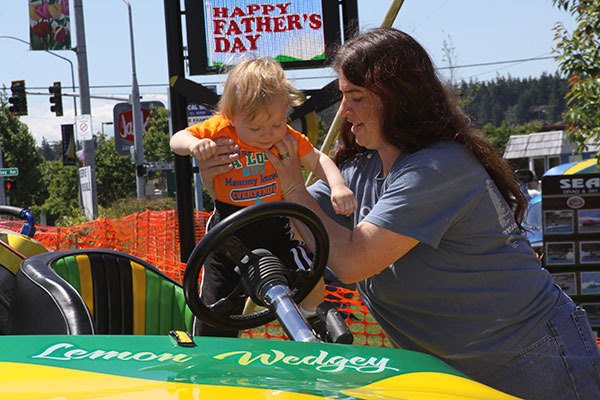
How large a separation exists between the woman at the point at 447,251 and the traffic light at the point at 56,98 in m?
30.1

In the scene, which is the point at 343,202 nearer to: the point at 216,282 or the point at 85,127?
the point at 216,282

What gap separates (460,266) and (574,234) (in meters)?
5.59

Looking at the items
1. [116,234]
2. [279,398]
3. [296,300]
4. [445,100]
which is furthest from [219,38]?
[116,234]

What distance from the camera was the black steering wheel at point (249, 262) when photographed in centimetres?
200

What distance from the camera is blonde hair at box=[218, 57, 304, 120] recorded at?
2924 millimetres

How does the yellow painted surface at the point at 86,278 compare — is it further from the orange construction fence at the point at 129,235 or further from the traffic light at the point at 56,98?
the traffic light at the point at 56,98

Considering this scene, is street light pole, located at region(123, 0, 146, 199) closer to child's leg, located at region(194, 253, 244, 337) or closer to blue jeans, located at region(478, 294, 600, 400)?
child's leg, located at region(194, 253, 244, 337)

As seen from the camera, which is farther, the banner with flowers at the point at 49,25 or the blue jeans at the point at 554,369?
the banner with flowers at the point at 49,25

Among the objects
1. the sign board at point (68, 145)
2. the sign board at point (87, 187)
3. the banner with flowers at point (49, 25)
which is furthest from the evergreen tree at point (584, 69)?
the sign board at point (68, 145)

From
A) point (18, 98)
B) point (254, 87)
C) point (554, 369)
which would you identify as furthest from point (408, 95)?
point (18, 98)

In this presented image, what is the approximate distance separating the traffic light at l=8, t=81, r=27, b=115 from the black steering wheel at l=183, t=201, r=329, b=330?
1150 inches

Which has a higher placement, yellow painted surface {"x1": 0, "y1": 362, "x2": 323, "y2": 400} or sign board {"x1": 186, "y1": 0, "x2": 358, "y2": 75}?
sign board {"x1": 186, "y1": 0, "x2": 358, "y2": 75}

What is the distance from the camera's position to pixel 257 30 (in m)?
6.41

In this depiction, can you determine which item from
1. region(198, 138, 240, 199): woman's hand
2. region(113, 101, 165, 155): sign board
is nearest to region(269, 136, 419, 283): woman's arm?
region(198, 138, 240, 199): woman's hand
